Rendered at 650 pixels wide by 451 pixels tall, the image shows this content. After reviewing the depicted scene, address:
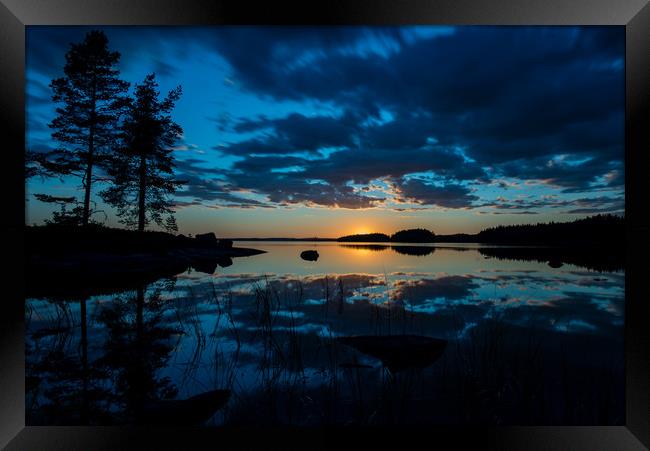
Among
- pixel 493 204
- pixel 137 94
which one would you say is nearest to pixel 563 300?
pixel 493 204

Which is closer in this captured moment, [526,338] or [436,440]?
[436,440]

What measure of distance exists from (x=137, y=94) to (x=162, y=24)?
49.6ft

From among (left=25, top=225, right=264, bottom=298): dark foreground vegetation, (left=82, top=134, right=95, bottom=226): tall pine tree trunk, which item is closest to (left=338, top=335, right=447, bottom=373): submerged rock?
(left=25, top=225, right=264, bottom=298): dark foreground vegetation

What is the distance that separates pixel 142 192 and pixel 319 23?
14781mm

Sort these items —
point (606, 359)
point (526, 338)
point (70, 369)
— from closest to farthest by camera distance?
1. point (70, 369)
2. point (606, 359)
3. point (526, 338)

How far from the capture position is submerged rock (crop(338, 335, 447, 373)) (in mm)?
3404

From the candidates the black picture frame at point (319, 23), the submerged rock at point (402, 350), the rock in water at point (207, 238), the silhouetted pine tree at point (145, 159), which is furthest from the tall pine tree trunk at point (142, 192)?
the submerged rock at point (402, 350)

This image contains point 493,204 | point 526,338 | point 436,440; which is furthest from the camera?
point 493,204

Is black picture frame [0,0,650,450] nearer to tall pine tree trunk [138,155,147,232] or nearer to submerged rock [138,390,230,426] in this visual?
submerged rock [138,390,230,426]

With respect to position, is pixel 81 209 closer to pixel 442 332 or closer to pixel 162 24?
pixel 162 24

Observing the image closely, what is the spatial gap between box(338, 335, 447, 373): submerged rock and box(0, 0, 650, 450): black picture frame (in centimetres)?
91

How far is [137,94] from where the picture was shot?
1504 cm

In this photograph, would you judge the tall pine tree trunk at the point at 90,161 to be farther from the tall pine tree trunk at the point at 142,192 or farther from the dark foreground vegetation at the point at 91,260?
the tall pine tree trunk at the point at 142,192

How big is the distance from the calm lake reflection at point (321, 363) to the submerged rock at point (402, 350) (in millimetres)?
15
